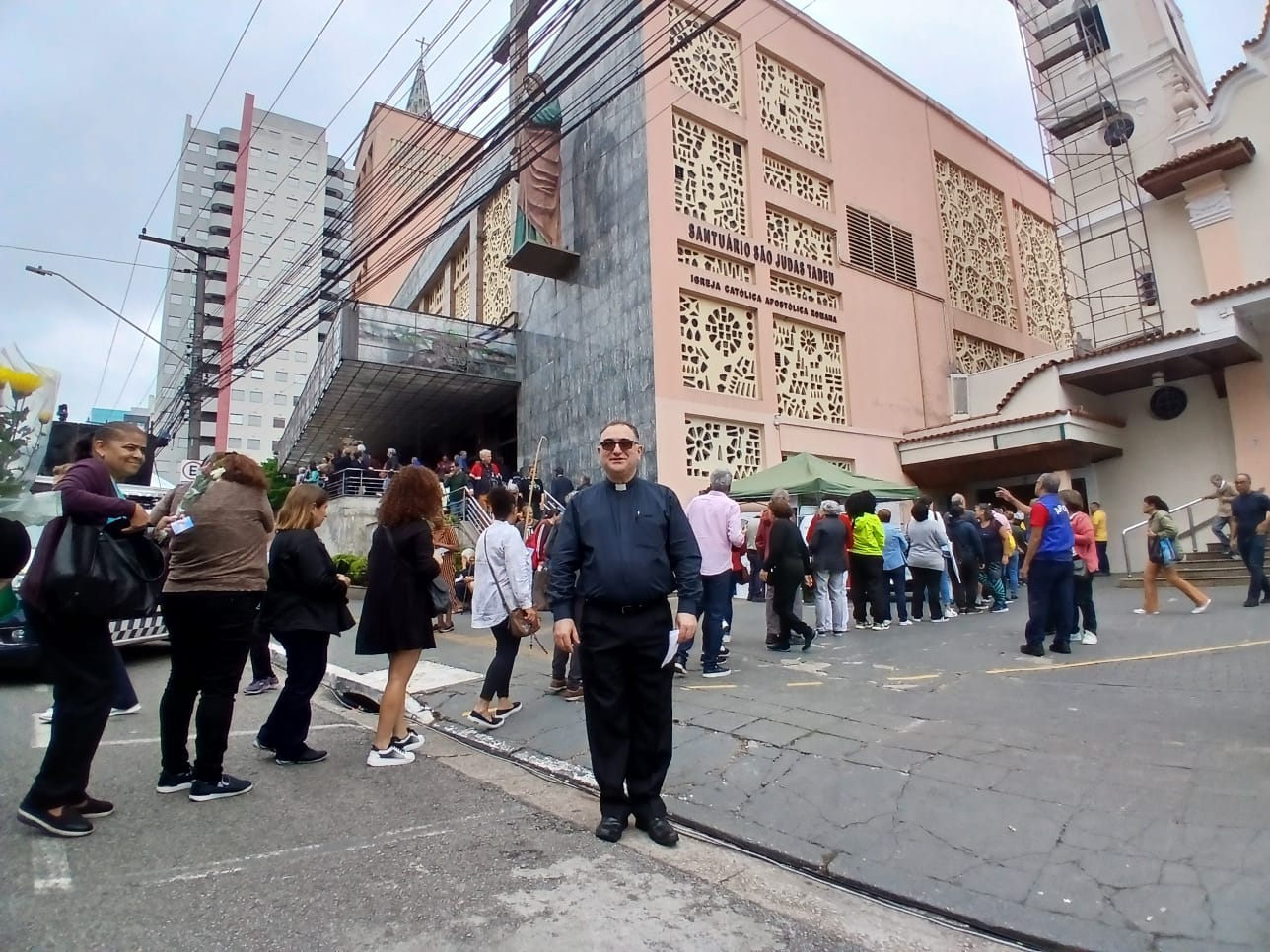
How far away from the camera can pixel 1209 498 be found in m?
14.6

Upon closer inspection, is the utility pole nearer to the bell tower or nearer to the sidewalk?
the sidewalk

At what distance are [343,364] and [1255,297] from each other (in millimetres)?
18583

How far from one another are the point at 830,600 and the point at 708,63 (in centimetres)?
1352

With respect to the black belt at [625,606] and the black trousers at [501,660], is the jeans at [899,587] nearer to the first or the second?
the black trousers at [501,660]

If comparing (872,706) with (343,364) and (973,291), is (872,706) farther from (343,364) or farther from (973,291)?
(973,291)

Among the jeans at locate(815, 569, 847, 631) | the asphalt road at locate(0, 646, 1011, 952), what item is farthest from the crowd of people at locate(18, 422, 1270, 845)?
the jeans at locate(815, 569, 847, 631)

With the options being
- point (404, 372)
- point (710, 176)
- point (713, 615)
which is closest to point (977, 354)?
point (710, 176)

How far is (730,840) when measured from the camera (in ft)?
10.2

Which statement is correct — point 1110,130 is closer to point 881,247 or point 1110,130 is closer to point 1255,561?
point 881,247

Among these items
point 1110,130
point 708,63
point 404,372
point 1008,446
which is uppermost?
point 708,63

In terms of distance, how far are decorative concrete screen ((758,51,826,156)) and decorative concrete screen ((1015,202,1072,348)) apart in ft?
31.1

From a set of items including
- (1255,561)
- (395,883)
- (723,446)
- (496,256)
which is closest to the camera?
(395,883)

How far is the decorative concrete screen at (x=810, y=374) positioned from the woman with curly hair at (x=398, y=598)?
42.9 ft

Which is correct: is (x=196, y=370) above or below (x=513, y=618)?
above
